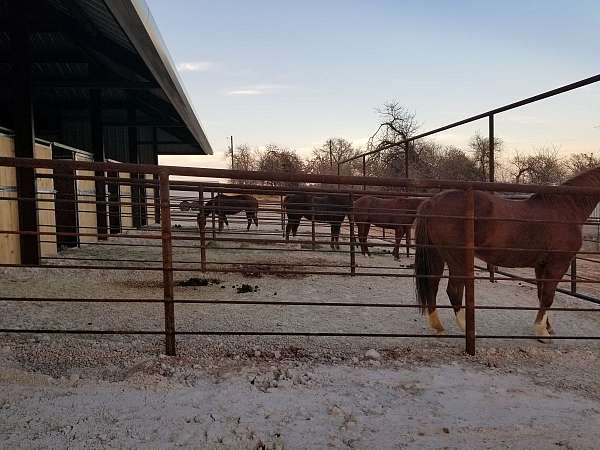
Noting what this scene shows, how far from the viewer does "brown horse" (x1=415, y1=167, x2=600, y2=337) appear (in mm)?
4109

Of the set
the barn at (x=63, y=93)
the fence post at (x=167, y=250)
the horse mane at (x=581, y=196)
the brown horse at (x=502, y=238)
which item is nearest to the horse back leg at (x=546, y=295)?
the brown horse at (x=502, y=238)

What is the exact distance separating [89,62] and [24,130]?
2.14 metres

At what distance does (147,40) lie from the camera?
6.09 m

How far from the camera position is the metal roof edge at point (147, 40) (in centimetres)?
495

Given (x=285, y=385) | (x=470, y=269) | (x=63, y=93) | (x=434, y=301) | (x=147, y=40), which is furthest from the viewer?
(x=63, y=93)

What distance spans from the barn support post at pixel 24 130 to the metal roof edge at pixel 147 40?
185cm

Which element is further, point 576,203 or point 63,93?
point 63,93

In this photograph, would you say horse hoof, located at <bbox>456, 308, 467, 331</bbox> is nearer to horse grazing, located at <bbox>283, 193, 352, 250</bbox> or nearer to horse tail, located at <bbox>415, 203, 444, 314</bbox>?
horse tail, located at <bbox>415, 203, 444, 314</bbox>

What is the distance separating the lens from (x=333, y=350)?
3.55 m

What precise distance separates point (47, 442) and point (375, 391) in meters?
1.82

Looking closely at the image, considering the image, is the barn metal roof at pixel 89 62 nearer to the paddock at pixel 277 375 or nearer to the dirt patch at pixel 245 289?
the paddock at pixel 277 375

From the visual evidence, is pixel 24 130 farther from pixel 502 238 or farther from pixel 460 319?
pixel 502 238

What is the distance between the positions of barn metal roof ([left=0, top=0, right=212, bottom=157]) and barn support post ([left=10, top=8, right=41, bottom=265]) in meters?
0.29

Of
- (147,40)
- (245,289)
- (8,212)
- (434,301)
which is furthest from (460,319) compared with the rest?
(8,212)
